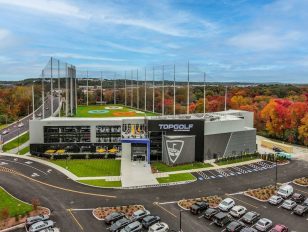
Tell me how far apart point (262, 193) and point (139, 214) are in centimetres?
1950

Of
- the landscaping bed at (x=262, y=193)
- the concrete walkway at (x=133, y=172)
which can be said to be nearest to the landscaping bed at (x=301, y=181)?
the landscaping bed at (x=262, y=193)

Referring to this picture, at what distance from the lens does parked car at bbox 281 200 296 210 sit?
39406 mm

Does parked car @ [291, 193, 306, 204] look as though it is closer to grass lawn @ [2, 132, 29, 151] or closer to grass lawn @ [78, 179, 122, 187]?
grass lawn @ [78, 179, 122, 187]

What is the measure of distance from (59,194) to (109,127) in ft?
77.9

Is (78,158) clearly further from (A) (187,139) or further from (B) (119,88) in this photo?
(B) (119,88)

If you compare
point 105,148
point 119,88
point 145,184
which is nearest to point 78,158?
point 105,148

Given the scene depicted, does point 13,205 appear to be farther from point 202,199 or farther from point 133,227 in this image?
point 202,199

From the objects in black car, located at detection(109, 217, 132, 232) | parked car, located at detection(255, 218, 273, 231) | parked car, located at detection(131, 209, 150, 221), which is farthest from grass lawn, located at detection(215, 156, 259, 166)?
black car, located at detection(109, 217, 132, 232)

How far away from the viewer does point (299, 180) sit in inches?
1964

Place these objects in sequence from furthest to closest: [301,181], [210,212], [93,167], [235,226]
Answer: [93,167]
[301,181]
[210,212]
[235,226]

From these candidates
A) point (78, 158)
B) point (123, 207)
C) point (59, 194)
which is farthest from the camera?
point (78, 158)

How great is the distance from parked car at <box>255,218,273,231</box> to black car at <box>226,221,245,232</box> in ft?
5.77

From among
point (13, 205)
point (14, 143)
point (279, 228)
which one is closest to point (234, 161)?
point (279, 228)

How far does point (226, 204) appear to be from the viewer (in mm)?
39094
